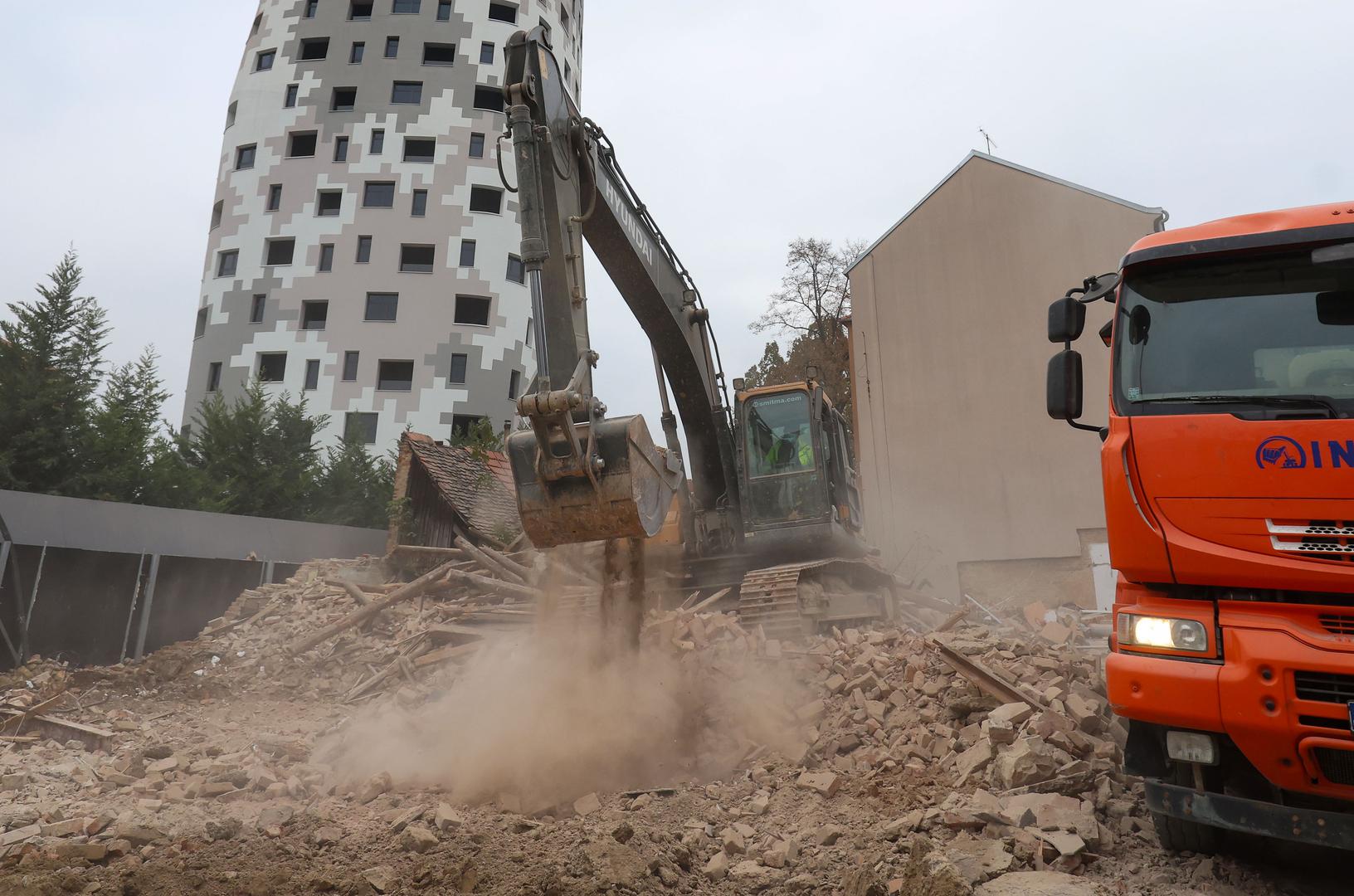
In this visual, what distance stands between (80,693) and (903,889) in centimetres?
1016

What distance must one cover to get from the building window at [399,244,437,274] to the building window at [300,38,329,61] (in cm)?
1087

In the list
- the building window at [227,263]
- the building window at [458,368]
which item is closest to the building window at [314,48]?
the building window at [227,263]

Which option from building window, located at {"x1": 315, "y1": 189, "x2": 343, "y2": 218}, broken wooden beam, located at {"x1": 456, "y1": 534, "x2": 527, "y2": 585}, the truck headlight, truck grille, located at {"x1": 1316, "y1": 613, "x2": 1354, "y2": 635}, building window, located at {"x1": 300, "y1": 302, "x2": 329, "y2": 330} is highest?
building window, located at {"x1": 315, "y1": 189, "x2": 343, "y2": 218}

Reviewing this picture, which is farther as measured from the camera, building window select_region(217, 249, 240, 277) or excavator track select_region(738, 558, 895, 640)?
building window select_region(217, 249, 240, 277)

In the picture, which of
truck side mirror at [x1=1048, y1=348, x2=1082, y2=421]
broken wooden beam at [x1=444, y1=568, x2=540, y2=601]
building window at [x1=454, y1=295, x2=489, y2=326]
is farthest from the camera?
building window at [x1=454, y1=295, x2=489, y2=326]

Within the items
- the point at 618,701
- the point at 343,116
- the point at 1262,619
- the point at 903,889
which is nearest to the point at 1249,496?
the point at 1262,619

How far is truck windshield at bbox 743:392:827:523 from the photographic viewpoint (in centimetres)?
1008

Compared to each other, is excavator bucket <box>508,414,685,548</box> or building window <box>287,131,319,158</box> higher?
building window <box>287,131,319,158</box>

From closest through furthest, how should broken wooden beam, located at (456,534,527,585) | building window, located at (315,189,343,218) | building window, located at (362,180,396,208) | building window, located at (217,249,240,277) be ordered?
broken wooden beam, located at (456,534,527,585), building window, located at (315,189,343,218), building window, located at (362,180,396,208), building window, located at (217,249,240,277)

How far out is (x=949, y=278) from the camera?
17641 mm

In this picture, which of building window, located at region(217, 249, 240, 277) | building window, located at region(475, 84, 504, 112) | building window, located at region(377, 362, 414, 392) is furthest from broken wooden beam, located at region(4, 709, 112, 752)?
building window, located at region(475, 84, 504, 112)

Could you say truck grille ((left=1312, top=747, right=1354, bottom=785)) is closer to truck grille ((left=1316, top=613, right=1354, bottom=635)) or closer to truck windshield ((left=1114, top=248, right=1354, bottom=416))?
truck grille ((left=1316, top=613, right=1354, bottom=635))

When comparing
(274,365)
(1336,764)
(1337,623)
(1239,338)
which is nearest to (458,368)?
(274,365)

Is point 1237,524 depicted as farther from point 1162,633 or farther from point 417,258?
point 417,258
